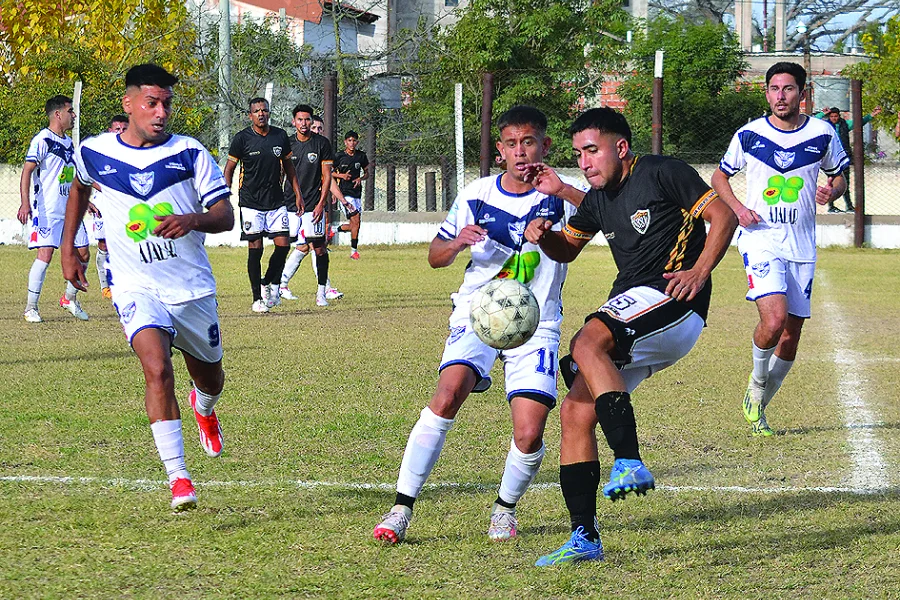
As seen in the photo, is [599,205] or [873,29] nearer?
[599,205]

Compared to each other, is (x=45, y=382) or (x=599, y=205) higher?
(x=599, y=205)

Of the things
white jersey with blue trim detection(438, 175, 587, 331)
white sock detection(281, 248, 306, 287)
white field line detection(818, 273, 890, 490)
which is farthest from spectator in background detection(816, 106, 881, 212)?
white jersey with blue trim detection(438, 175, 587, 331)

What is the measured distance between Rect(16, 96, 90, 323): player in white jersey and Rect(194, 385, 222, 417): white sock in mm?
7053

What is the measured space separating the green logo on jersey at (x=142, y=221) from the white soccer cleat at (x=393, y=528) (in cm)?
175

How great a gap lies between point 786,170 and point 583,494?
4.06m

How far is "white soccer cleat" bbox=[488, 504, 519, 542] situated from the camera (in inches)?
189

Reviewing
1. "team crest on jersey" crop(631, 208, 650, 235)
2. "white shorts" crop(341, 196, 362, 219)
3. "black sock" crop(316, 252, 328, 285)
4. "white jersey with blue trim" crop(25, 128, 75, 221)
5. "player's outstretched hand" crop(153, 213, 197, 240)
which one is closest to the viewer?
"team crest on jersey" crop(631, 208, 650, 235)

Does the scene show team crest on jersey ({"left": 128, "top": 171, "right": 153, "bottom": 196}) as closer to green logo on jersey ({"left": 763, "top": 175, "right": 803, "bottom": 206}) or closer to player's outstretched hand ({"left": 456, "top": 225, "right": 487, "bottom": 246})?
player's outstretched hand ({"left": 456, "top": 225, "right": 487, "bottom": 246})

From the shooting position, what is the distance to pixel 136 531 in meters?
4.89

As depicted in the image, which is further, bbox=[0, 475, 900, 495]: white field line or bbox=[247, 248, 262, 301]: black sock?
bbox=[247, 248, 262, 301]: black sock

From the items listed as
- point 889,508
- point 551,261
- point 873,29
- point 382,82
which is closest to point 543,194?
point 551,261

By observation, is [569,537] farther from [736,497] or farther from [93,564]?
[93,564]

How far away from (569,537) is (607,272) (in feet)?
45.9

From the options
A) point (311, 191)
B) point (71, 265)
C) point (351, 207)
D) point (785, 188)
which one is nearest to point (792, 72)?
point (785, 188)
